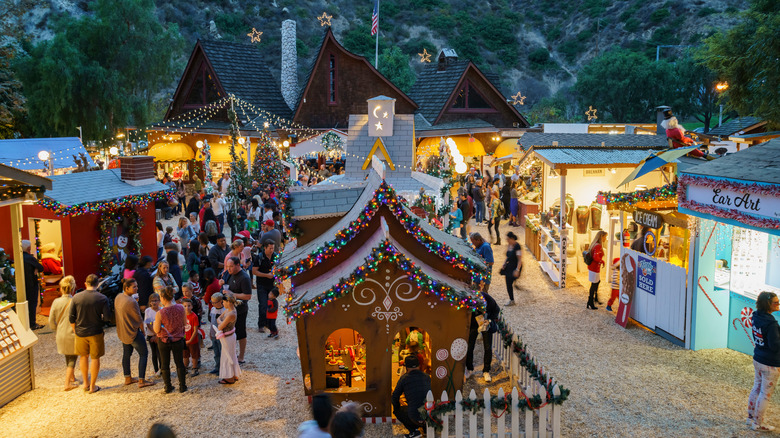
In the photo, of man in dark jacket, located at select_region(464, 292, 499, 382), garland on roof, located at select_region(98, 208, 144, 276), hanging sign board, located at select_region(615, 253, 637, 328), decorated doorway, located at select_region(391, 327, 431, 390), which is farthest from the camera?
A: garland on roof, located at select_region(98, 208, 144, 276)

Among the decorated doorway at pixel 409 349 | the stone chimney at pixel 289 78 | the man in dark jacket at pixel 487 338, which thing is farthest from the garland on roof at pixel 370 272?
the stone chimney at pixel 289 78

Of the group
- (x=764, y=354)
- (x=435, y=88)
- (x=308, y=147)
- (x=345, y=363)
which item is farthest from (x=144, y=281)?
(x=435, y=88)

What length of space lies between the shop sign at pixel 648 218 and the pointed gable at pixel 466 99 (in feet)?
69.3

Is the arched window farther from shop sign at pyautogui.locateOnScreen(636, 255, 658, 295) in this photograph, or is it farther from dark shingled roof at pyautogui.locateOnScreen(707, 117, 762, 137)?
dark shingled roof at pyautogui.locateOnScreen(707, 117, 762, 137)

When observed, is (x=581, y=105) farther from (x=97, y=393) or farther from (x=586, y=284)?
(x=97, y=393)

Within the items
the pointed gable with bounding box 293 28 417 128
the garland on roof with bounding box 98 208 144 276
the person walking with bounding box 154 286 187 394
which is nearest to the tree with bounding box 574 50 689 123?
the pointed gable with bounding box 293 28 417 128

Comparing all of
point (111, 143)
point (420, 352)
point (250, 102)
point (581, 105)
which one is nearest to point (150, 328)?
point (420, 352)

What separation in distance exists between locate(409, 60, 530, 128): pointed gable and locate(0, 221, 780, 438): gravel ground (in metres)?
22.6

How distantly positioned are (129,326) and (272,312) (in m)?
2.63

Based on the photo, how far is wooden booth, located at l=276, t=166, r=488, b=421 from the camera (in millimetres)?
7020

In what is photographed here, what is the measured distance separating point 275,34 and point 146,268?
184 feet

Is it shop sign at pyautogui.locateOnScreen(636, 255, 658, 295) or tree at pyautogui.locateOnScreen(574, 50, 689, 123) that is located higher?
tree at pyautogui.locateOnScreen(574, 50, 689, 123)

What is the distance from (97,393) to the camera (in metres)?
8.66

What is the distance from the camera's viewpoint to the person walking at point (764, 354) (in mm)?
7020
